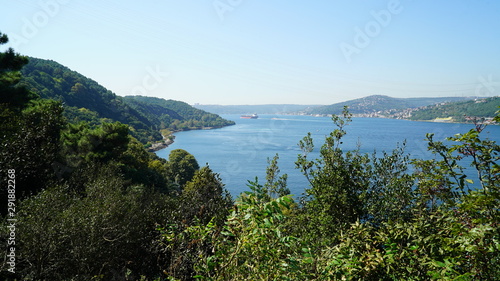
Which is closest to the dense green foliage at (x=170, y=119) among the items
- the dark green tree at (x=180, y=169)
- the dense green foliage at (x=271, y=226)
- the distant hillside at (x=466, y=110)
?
the dark green tree at (x=180, y=169)

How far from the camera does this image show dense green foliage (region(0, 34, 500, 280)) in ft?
10.00

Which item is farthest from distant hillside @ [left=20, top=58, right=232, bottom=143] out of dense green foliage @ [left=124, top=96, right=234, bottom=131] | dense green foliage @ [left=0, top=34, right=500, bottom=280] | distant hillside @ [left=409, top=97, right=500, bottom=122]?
distant hillside @ [left=409, top=97, right=500, bottom=122]

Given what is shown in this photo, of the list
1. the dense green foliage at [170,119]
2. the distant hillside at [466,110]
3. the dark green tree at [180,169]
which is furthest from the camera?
the dense green foliage at [170,119]

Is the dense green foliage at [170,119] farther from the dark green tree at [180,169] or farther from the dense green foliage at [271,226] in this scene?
the dense green foliage at [271,226]

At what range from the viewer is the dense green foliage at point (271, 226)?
10.00 feet

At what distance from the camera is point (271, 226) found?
2762 mm

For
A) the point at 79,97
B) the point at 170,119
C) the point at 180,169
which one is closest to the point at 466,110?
the point at 170,119

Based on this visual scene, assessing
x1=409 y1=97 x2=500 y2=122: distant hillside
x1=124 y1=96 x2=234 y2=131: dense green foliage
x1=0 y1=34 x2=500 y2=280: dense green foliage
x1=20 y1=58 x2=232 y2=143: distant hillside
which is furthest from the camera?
x1=124 y1=96 x2=234 y2=131: dense green foliage

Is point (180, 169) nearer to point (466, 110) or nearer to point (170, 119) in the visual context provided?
point (170, 119)

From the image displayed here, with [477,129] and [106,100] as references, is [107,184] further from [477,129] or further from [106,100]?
[106,100]

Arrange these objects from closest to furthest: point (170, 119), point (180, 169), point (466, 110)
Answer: point (180, 169) → point (466, 110) → point (170, 119)

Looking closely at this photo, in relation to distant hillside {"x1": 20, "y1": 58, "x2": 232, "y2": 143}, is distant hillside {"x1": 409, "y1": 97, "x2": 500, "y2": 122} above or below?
below

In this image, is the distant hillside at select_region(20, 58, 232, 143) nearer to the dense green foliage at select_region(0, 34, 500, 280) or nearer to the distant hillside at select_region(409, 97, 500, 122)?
the dense green foliage at select_region(0, 34, 500, 280)

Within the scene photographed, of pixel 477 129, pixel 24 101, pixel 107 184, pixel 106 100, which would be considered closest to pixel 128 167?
pixel 24 101
